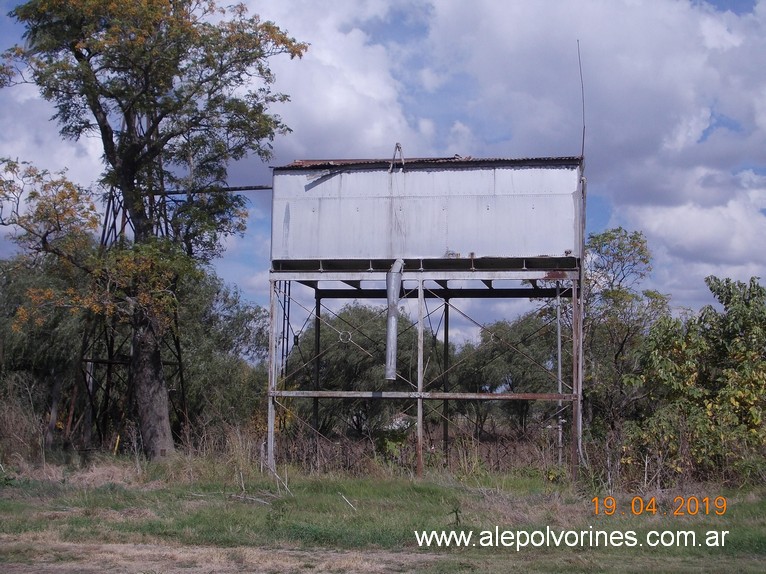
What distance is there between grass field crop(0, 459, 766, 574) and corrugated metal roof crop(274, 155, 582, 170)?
6842 millimetres

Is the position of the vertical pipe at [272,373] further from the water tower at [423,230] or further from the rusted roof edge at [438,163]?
the rusted roof edge at [438,163]

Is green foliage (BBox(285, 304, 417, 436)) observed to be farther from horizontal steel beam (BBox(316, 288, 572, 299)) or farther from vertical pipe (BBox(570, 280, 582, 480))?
vertical pipe (BBox(570, 280, 582, 480))

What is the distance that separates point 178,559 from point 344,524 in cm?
321

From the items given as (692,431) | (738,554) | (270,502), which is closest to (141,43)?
(270,502)

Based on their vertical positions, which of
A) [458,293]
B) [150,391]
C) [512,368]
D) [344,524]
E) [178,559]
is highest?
[458,293]

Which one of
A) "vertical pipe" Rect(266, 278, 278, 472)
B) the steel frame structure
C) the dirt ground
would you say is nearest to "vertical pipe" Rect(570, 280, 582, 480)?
the steel frame structure

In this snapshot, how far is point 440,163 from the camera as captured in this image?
19766mm

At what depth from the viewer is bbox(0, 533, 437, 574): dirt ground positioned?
1062cm

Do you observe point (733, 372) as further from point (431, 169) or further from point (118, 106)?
point (118, 106)

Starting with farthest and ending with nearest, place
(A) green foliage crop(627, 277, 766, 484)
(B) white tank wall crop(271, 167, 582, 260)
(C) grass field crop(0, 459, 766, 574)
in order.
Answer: (B) white tank wall crop(271, 167, 582, 260) < (A) green foliage crop(627, 277, 766, 484) < (C) grass field crop(0, 459, 766, 574)

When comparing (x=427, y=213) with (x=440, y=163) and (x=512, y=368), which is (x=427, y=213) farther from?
(x=512, y=368)

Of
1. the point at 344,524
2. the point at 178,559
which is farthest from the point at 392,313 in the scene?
the point at 178,559

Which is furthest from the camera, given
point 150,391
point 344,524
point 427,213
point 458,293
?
point 150,391

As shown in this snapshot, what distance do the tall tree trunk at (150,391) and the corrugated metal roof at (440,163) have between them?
5699 millimetres
